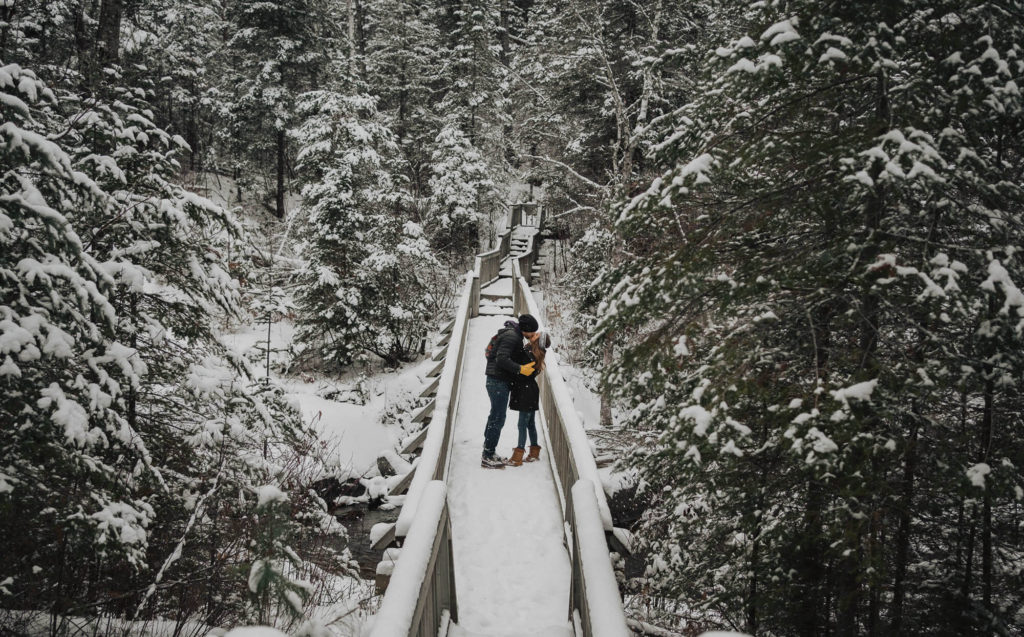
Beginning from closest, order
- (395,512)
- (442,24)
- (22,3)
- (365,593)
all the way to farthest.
Result: (22,3) → (365,593) → (395,512) → (442,24)

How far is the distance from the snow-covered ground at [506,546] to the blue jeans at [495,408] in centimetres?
37

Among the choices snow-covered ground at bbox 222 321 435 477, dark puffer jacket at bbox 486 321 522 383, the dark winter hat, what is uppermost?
the dark winter hat

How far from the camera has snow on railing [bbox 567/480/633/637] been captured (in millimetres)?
2947

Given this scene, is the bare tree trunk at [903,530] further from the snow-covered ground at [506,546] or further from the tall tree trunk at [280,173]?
the tall tree trunk at [280,173]

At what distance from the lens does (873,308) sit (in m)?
3.70

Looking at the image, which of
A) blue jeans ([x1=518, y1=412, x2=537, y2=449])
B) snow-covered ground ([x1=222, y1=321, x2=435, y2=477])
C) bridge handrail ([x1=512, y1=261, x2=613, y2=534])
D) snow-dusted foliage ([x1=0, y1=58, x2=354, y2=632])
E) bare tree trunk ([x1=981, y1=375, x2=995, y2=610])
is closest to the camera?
snow-dusted foliage ([x1=0, y1=58, x2=354, y2=632])

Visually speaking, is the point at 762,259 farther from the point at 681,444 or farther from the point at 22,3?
the point at 22,3

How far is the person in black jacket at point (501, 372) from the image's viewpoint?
Result: 22.1 ft

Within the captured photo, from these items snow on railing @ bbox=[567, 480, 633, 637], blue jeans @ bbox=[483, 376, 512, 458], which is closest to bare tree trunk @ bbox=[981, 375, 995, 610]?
snow on railing @ bbox=[567, 480, 633, 637]

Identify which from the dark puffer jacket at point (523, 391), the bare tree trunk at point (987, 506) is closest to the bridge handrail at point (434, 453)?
the dark puffer jacket at point (523, 391)

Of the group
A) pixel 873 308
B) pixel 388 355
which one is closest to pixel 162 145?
pixel 873 308

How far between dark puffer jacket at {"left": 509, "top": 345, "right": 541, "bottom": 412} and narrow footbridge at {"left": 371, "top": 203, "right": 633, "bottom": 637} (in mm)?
300

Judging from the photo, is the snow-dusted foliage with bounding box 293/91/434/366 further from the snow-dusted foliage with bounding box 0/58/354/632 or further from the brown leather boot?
the snow-dusted foliage with bounding box 0/58/354/632

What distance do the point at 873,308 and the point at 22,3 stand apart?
743 centimetres
